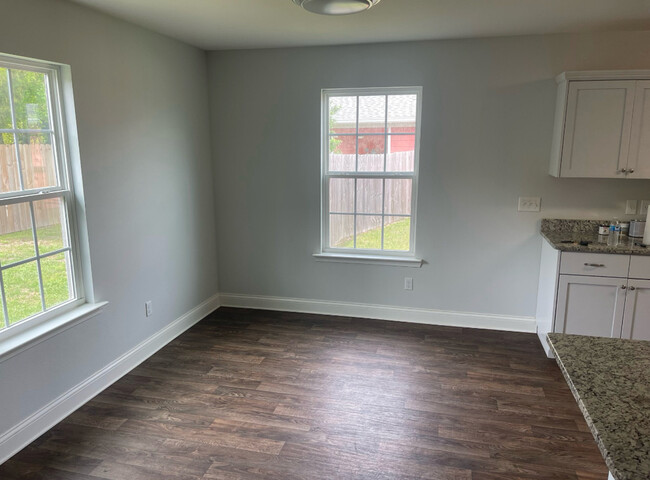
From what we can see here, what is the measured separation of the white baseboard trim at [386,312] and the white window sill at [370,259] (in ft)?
1.33

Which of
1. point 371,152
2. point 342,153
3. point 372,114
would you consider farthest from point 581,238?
point 342,153

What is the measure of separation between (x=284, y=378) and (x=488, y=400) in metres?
1.31

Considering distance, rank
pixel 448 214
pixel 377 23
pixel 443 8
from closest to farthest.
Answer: pixel 443 8 < pixel 377 23 < pixel 448 214

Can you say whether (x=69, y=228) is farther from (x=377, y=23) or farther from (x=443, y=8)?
(x=443, y=8)

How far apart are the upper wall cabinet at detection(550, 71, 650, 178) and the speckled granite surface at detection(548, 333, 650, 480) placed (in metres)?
2.07

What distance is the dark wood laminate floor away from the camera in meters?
2.25

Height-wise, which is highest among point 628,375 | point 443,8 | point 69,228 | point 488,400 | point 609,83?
point 443,8

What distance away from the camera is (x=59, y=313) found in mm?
2713

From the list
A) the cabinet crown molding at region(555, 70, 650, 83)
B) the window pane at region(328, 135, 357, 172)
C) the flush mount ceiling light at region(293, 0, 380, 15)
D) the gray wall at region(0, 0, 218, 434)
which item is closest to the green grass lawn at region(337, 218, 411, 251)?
the window pane at region(328, 135, 357, 172)

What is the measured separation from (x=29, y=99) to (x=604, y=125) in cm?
357

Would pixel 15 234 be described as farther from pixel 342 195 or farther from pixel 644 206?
pixel 644 206

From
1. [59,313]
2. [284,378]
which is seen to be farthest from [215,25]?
[284,378]

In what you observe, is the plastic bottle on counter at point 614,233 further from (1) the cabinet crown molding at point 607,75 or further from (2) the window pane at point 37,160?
(2) the window pane at point 37,160

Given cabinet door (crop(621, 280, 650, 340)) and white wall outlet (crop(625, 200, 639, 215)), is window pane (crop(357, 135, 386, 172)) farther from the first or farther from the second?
cabinet door (crop(621, 280, 650, 340))
